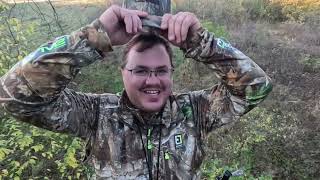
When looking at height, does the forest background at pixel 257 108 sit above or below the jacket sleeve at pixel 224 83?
below

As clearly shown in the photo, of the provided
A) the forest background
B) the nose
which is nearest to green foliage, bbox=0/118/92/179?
the forest background

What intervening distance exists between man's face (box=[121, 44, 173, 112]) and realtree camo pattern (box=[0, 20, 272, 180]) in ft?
0.32

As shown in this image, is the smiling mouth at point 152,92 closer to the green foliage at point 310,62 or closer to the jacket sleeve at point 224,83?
the jacket sleeve at point 224,83

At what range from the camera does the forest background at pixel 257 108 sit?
5.25m

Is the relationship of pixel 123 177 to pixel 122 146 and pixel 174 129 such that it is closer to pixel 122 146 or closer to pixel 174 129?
pixel 122 146

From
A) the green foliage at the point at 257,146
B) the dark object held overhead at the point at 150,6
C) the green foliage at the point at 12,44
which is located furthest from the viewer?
the green foliage at the point at 257,146

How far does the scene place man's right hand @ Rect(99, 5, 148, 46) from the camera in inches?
89.3

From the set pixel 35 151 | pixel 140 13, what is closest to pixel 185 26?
pixel 140 13

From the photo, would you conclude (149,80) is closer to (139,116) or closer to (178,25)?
(139,116)

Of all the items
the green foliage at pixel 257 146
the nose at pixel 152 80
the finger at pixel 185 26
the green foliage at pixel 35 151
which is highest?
the finger at pixel 185 26

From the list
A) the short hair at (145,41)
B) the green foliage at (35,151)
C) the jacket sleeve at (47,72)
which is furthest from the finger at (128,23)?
the green foliage at (35,151)

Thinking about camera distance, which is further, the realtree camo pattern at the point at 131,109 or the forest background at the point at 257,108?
the forest background at the point at 257,108

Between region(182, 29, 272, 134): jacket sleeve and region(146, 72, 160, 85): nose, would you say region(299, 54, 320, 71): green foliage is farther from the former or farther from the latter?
region(146, 72, 160, 85): nose

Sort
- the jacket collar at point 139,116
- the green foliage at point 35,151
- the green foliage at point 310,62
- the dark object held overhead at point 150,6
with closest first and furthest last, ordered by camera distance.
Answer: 1. the dark object held overhead at point 150,6
2. the jacket collar at point 139,116
3. the green foliage at point 35,151
4. the green foliage at point 310,62
